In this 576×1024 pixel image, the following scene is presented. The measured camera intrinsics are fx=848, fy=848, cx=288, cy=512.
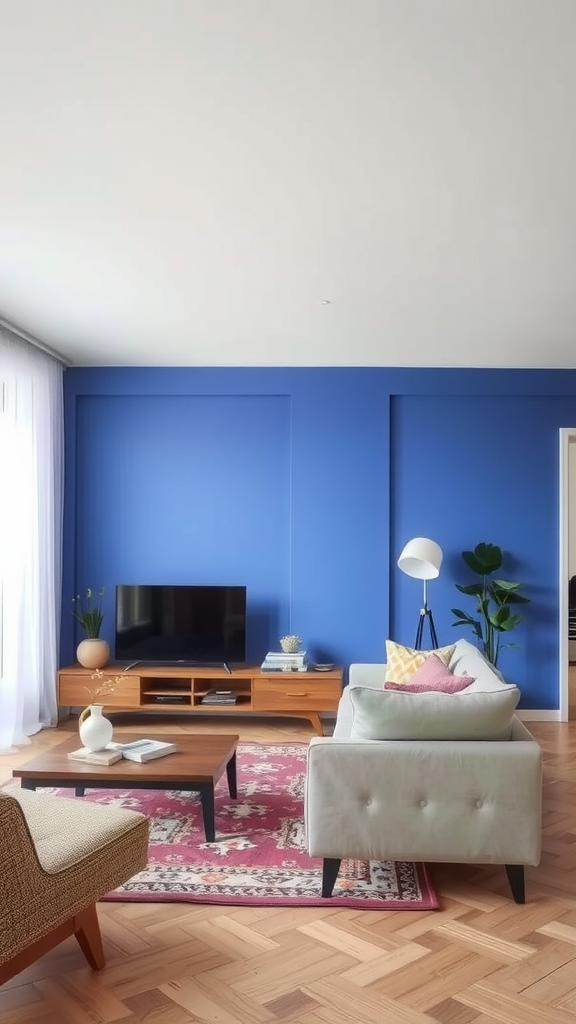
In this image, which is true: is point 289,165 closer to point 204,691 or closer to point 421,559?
point 421,559

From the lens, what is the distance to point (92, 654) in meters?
6.02

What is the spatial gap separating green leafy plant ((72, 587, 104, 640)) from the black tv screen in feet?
0.51

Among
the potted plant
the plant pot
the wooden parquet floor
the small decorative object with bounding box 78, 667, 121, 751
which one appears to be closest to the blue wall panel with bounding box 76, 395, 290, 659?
the potted plant

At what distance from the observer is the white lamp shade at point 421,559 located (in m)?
5.71

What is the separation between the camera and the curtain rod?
513 centimetres

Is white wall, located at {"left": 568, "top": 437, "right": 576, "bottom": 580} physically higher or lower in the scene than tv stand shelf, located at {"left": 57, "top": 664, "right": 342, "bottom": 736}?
higher

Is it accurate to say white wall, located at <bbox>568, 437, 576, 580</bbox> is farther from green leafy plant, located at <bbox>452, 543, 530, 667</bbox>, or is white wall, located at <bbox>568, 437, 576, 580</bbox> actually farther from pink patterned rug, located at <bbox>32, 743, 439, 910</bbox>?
pink patterned rug, located at <bbox>32, 743, 439, 910</bbox>

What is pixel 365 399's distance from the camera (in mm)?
6289

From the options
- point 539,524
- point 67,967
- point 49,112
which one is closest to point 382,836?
point 67,967

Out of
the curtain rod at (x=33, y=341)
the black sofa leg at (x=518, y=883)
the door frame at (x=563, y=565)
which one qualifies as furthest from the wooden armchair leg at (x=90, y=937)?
the door frame at (x=563, y=565)

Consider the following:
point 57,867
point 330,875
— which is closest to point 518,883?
point 330,875

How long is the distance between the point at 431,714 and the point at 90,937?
1.35 metres

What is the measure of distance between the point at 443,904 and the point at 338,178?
104 inches

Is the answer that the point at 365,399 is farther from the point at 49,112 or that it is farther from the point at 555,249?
the point at 49,112
